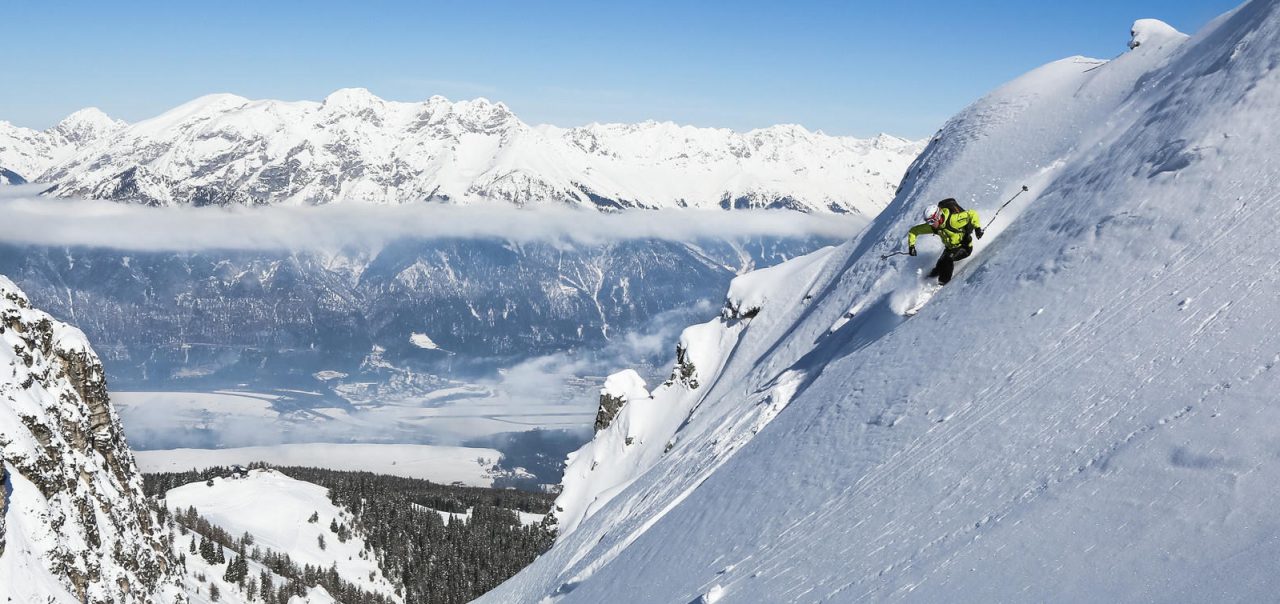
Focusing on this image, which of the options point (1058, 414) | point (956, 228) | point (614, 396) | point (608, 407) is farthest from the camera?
point (614, 396)

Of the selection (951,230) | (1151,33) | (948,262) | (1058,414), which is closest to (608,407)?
(1151,33)

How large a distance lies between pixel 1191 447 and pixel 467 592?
17157 cm

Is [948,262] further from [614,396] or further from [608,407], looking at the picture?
[608,407]

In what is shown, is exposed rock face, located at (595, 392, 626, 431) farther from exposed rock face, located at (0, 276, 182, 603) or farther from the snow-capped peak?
the snow-capped peak

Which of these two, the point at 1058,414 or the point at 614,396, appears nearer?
the point at 1058,414

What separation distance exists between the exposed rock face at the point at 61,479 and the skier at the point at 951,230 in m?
56.9

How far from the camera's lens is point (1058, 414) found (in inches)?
551

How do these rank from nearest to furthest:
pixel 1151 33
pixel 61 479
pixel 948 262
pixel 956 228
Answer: pixel 956 228
pixel 948 262
pixel 1151 33
pixel 61 479

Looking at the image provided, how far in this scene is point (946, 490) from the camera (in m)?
14.0

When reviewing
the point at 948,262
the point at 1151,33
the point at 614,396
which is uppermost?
the point at 1151,33

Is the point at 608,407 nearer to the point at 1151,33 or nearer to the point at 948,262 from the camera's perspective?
the point at 1151,33

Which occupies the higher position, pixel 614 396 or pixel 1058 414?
pixel 1058 414

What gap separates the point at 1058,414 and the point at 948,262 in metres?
11.6

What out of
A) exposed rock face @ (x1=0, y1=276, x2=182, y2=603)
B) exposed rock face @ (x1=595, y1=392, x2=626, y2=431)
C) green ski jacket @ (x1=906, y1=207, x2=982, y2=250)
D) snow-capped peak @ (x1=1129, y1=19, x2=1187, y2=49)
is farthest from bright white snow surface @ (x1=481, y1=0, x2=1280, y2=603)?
exposed rock face @ (x1=595, y1=392, x2=626, y2=431)
